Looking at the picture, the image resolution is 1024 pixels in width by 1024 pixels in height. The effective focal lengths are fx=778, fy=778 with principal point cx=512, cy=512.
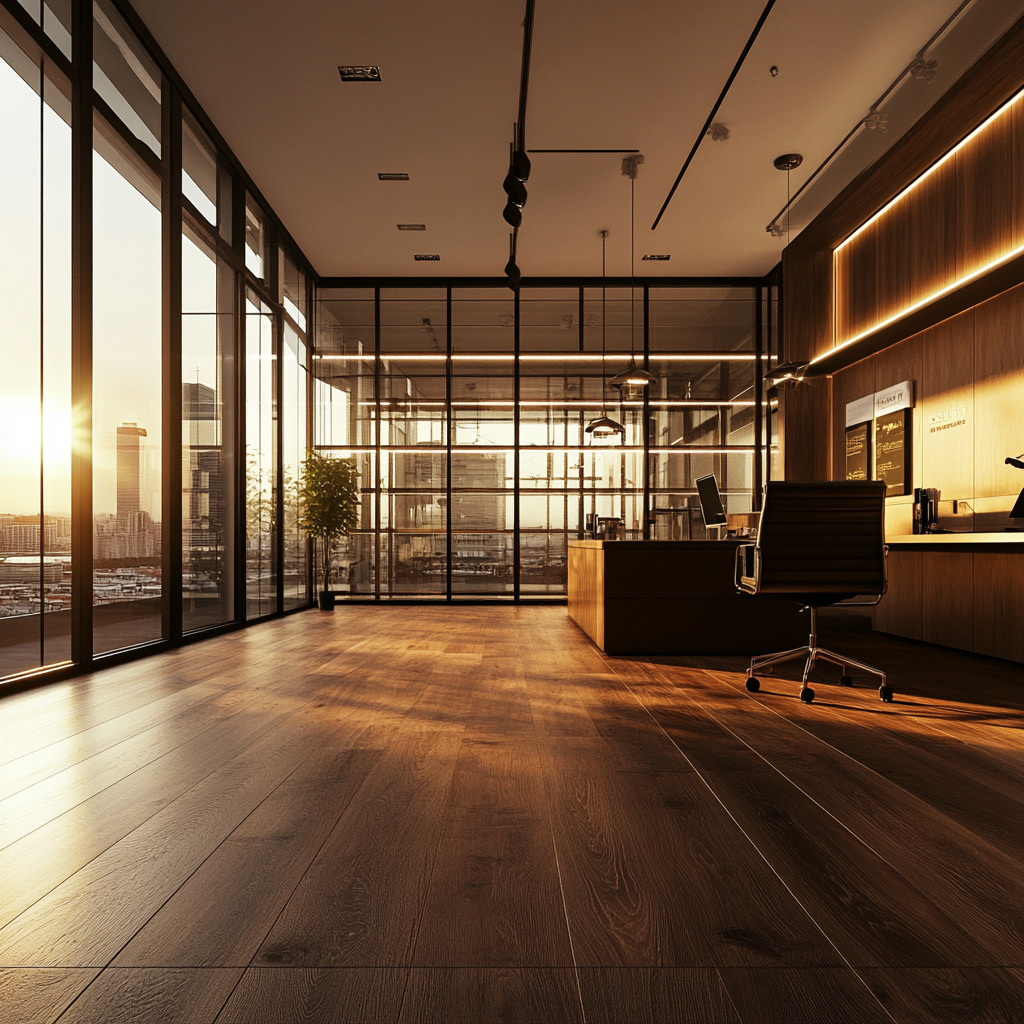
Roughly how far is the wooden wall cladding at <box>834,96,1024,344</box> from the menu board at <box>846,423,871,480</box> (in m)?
0.84

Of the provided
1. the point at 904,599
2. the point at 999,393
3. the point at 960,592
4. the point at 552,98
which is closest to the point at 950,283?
the point at 999,393

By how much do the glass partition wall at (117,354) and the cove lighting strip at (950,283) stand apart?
4.96 m

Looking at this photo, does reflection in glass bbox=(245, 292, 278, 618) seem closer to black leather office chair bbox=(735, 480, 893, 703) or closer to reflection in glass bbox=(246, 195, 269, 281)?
reflection in glass bbox=(246, 195, 269, 281)

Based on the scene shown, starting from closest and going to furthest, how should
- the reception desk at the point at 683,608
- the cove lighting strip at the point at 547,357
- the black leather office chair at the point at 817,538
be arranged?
the black leather office chair at the point at 817,538 → the reception desk at the point at 683,608 → the cove lighting strip at the point at 547,357

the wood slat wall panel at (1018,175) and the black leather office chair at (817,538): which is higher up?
the wood slat wall panel at (1018,175)

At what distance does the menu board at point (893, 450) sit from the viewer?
6004mm

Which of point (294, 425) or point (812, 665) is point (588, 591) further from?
point (294, 425)

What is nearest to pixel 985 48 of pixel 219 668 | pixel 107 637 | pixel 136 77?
pixel 136 77

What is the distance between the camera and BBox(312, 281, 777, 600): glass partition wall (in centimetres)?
902

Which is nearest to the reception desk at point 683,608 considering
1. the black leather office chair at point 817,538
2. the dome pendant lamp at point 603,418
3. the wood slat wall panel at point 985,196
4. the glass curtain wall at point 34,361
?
the black leather office chair at point 817,538

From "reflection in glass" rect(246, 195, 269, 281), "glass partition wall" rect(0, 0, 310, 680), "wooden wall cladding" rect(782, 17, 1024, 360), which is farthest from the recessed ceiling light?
"wooden wall cladding" rect(782, 17, 1024, 360)

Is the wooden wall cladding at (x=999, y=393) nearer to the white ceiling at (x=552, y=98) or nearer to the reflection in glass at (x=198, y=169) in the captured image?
the white ceiling at (x=552, y=98)

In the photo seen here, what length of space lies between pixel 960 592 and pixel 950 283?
6.82 feet

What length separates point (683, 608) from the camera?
16.3 feet
